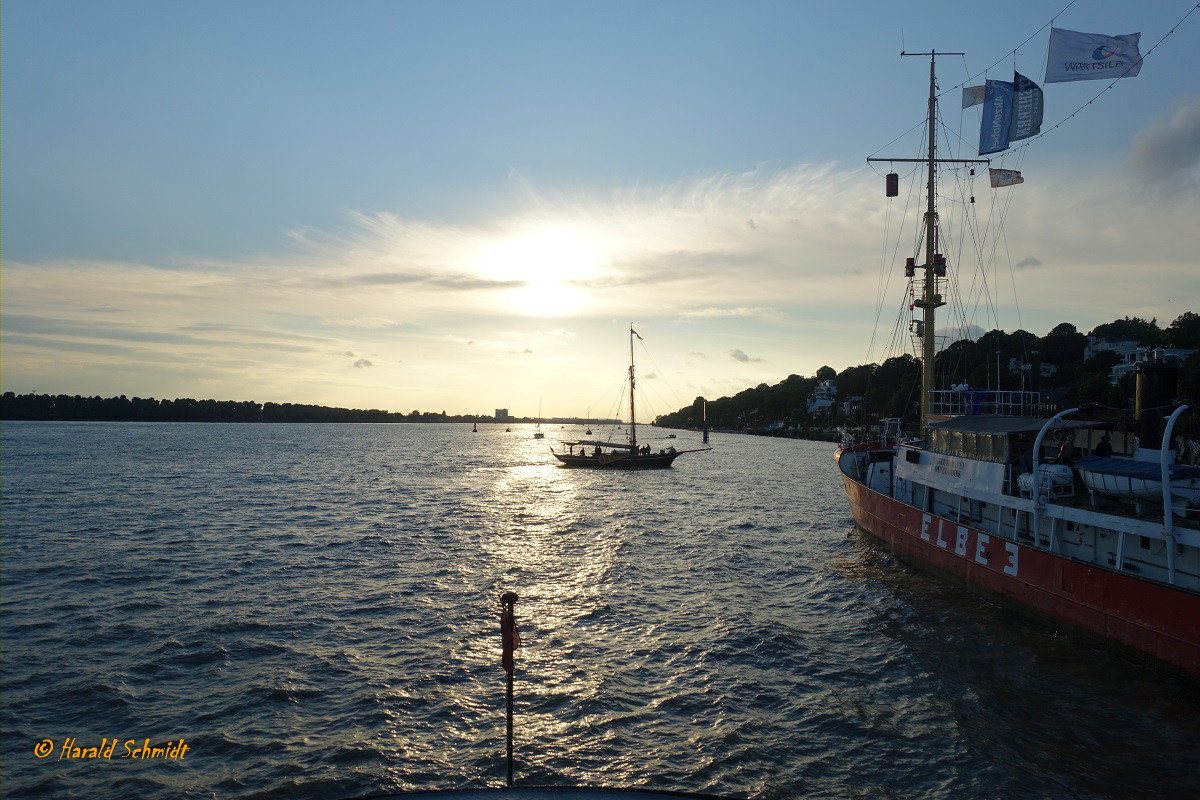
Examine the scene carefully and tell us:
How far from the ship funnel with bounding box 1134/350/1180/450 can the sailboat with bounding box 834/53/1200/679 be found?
0.10 feet

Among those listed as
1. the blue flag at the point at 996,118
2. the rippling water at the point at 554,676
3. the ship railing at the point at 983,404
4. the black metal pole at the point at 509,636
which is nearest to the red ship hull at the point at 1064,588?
the rippling water at the point at 554,676

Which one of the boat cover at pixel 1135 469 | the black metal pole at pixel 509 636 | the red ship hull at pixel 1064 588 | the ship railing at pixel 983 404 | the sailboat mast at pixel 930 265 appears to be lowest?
the red ship hull at pixel 1064 588

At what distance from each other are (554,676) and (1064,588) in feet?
47.4

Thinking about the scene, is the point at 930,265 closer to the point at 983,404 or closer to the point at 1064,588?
the point at 983,404

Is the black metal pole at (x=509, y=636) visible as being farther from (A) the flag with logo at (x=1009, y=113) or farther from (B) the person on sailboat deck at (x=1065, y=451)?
(A) the flag with logo at (x=1009, y=113)

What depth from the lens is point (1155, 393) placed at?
770 inches

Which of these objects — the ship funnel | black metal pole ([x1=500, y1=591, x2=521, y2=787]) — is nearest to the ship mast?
the ship funnel

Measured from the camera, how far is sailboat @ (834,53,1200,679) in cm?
1555

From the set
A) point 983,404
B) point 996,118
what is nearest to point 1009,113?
point 996,118

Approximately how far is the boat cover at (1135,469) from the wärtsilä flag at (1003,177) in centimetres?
1665

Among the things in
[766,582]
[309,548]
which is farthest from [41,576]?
[766,582]

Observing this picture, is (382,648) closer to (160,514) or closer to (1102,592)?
(1102,592)

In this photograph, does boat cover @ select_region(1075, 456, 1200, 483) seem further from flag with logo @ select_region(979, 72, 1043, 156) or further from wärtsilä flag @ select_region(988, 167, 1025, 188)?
wärtsilä flag @ select_region(988, 167, 1025, 188)

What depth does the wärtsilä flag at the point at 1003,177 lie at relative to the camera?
3023cm
